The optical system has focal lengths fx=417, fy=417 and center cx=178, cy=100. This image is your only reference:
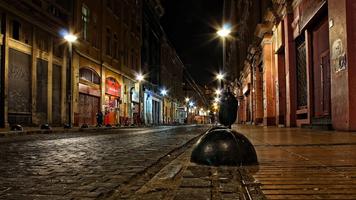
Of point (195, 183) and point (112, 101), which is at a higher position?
point (112, 101)

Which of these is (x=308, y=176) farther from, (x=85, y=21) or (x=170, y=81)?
(x=170, y=81)

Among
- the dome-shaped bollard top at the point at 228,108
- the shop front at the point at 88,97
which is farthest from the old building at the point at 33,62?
the dome-shaped bollard top at the point at 228,108

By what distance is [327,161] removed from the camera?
4930 millimetres

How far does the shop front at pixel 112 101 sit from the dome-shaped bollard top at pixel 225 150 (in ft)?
111

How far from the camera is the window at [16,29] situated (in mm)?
23406

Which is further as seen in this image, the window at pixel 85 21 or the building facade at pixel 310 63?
the window at pixel 85 21

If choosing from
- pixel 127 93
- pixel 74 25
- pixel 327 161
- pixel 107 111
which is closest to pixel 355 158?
pixel 327 161

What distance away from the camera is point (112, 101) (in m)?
40.8

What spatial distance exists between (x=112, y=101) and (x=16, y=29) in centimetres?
1781

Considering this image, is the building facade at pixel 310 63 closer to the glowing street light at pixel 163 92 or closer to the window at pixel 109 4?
the window at pixel 109 4

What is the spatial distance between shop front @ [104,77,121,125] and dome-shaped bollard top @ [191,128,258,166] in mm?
33911

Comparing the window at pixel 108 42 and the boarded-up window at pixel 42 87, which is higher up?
the window at pixel 108 42

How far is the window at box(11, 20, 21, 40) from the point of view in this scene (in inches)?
922

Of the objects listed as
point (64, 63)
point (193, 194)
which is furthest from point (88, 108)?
point (193, 194)
